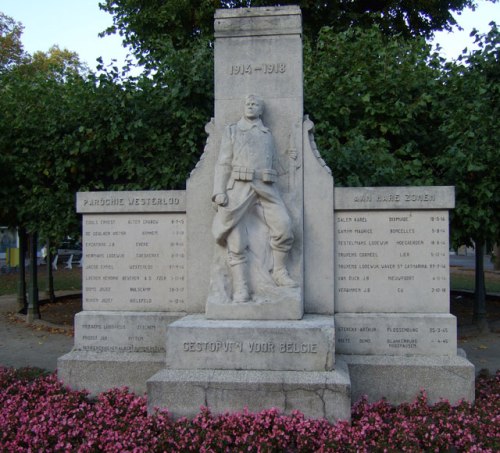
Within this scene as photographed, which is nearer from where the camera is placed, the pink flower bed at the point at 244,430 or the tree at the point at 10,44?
the pink flower bed at the point at 244,430

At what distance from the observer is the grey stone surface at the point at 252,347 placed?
15.8 feet

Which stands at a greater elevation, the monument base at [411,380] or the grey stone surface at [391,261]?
the grey stone surface at [391,261]

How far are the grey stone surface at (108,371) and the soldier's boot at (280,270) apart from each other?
1526mm

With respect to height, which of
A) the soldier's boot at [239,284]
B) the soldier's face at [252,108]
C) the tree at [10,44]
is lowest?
the soldier's boot at [239,284]

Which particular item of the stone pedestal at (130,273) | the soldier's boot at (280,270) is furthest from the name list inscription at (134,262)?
the soldier's boot at (280,270)

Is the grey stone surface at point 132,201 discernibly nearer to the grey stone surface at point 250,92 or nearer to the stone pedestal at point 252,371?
the grey stone surface at point 250,92

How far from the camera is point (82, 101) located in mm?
9484

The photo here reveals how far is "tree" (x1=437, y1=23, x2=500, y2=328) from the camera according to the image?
8.96m

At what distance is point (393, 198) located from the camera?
5.79m

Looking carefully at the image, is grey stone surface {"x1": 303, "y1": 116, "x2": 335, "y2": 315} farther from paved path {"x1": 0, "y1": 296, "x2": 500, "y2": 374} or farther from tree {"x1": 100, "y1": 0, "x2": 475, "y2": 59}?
tree {"x1": 100, "y1": 0, "x2": 475, "y2": 59}

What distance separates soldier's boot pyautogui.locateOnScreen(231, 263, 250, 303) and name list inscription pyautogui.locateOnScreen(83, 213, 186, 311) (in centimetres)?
85

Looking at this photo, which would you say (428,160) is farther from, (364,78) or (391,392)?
(391,392)

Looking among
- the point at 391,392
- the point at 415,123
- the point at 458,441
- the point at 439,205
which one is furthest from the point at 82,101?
the point at 458,441

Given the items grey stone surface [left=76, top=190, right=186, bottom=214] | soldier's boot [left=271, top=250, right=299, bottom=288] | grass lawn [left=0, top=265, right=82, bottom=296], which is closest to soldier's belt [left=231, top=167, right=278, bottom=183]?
soldier's boot [left=271, top=250, right=299, bottom=288]
